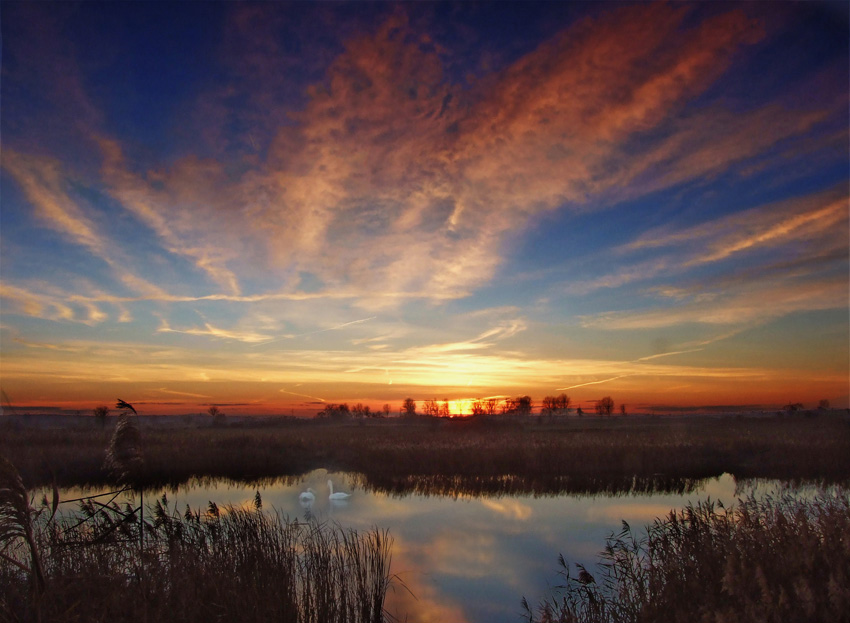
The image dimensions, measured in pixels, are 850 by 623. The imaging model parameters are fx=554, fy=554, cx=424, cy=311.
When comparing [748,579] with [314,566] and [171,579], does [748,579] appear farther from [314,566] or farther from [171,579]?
[171,579]

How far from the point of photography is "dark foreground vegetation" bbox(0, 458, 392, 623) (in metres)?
6.56

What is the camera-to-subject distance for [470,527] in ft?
57.6

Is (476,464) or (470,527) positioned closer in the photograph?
(470,527)

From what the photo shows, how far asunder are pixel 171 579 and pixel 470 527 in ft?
36.1

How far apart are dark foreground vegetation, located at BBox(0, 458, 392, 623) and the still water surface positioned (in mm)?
2012

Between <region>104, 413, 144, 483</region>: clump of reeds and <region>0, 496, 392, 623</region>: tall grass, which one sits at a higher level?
<region>104, 413, 144, 483</region>: clump of reeds

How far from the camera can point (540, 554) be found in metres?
14.9

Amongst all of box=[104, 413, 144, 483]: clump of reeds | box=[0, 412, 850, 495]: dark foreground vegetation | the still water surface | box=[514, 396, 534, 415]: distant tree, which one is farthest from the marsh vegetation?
box=[514, 396, 534, 415]: distant tree

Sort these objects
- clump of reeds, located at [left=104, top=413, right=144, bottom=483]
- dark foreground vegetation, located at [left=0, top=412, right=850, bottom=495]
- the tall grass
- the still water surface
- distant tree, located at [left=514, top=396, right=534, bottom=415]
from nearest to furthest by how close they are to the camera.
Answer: the tall grass
clump of reeds, located at [left=104, top=413, right=144, bottom=483]
the still water surface
dark foreground vegetation, located at [left=0, top=412, right=850, bottom=495]
distant tree, located at [left=514, top=396, right=534, bottom=415]

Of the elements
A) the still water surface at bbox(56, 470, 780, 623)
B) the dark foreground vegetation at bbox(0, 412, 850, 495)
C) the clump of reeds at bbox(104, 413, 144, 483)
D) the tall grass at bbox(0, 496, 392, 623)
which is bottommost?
the still water surface at bbox(56, 470, 780, 623)

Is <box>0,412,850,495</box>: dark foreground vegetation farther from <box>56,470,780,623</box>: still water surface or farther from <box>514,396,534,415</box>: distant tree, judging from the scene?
<box>514,396,534,415</box>: distant tree

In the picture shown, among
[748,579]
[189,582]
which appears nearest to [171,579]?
[189,582]

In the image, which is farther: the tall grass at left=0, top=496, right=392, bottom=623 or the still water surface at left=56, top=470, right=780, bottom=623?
the still water surface at left=56, top=470, right=780, bottom=623

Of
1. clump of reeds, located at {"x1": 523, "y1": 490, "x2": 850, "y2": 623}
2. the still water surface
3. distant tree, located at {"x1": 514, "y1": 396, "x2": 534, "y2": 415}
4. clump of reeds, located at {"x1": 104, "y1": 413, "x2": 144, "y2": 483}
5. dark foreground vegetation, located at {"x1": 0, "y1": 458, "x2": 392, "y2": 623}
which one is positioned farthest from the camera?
distant tree, located at {"x1": 514, "y1": 396, "x2": 534, "y2": 415}
